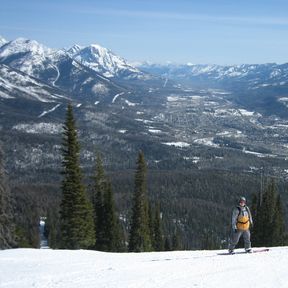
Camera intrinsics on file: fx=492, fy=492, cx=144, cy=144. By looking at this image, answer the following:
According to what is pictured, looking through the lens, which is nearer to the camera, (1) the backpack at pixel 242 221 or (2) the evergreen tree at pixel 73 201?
(1) the backpack at pixel 242 221

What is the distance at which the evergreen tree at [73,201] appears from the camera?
4834 cm

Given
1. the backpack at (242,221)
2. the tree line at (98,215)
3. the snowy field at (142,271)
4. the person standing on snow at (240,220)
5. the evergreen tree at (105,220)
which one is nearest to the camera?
the snowy field at (142,271)

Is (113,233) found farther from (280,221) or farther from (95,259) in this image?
(95,259)

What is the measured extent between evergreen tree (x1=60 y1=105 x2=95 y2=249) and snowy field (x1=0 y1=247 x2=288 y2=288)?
20502 millimetres

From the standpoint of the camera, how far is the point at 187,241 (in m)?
153

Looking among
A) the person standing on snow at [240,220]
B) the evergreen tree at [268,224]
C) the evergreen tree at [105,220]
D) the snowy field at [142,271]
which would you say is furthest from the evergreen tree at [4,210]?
the evergreen tree at [268,224]

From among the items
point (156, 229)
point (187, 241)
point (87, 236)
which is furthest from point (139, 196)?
point (187, 241)

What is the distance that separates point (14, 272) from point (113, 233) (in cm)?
3645

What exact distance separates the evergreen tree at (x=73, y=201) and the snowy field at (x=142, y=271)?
67.3 ft

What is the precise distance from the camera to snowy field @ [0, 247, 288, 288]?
64.3 ft

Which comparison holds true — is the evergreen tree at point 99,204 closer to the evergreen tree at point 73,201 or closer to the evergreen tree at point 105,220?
the evergreen tree at point 105,220

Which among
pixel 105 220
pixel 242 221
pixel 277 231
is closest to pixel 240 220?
pixel 242 221

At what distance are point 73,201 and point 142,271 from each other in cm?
2730

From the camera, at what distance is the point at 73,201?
1902 inches
